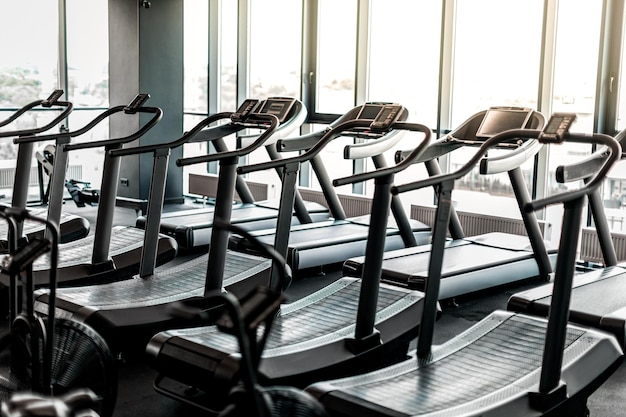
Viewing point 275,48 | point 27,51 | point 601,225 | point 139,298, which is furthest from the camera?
point 27,51

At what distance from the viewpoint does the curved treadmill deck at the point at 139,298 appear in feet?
13.5

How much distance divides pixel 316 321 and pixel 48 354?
1.66 meters

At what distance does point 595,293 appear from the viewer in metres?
4.73

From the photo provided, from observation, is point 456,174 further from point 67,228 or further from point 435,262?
point 67,228

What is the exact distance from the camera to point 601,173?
324 centimetres

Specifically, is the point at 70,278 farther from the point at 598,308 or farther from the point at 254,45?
the point at 254,45

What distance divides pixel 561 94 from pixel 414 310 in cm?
320

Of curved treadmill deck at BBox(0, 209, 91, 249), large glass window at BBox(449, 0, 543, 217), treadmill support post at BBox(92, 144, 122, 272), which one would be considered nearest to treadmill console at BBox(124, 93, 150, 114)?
treadmill support post at BBox(92, 144, 122, 272)

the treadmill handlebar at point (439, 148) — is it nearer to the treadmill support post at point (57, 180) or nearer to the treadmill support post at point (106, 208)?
the treadmill support post at point (106, 208)

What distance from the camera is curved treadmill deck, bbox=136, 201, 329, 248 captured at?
261 inches

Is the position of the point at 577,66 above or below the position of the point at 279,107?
above

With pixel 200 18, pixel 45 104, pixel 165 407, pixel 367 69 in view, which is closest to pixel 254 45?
pixel 200 18

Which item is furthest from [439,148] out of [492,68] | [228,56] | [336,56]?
[228,56]

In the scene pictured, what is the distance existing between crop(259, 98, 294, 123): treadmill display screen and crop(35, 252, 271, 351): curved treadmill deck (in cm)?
117
